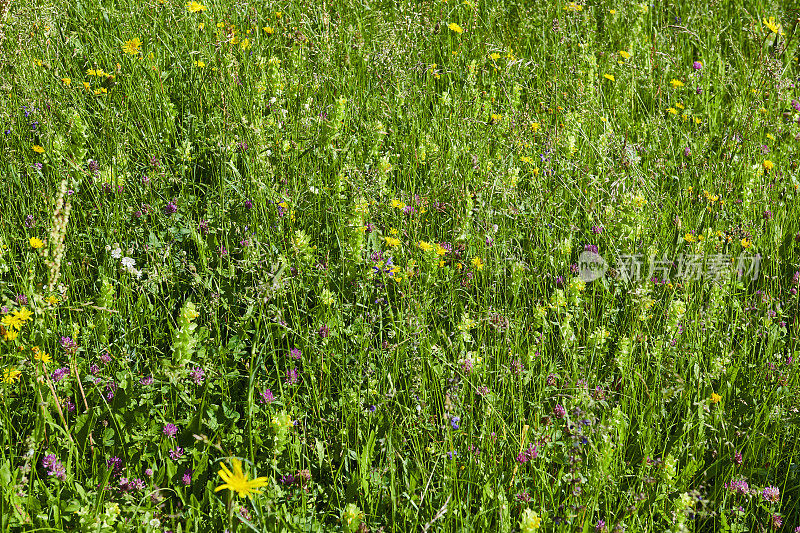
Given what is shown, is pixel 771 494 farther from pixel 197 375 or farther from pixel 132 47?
pixel 132 47

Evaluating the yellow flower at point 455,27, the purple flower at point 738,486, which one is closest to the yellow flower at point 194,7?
the yellow flower at point 455,27

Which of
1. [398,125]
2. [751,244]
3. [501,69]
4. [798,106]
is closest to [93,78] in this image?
[398,125]

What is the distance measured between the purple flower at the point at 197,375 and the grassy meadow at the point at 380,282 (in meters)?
0.02

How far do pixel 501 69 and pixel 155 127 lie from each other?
1.91m

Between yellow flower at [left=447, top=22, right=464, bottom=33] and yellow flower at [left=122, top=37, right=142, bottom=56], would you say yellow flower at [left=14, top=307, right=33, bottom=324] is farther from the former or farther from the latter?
yellow flower at [left=447, top=22, right=464, bottom=33]

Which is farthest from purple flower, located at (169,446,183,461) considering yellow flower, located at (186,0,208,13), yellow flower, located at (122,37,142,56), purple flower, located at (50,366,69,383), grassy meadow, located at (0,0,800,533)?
yellow flower, located at (186,0,208,13)

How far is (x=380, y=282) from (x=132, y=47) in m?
2.00

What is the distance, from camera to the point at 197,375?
2.11 metres

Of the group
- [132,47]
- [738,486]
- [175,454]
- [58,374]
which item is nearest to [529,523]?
[738,486]

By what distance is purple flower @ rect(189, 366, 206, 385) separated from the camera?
2.10 m

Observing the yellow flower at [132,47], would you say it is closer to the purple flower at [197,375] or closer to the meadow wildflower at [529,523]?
the purple flower at [197,375]

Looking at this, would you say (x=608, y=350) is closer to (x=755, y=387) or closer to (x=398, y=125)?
(x=755, y=387)

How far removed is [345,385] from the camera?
7.00 feet

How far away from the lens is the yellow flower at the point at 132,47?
355cm
